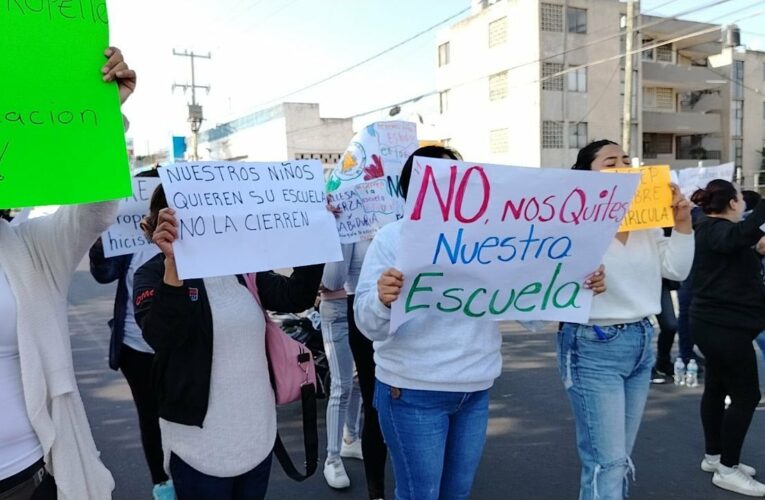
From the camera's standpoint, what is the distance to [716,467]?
369 centimetres

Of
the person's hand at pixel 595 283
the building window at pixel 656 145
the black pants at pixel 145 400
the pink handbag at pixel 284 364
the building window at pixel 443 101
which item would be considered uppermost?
the building window at pixel 443 101

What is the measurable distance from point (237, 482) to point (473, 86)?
3337cm

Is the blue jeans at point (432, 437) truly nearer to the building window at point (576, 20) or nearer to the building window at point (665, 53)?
the building window at point (576, 20)

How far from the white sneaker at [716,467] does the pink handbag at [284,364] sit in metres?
2.75

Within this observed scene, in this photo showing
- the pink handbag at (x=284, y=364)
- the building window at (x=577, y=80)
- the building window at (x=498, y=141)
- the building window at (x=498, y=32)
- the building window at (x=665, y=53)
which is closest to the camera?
the pink handbag at (x=284, y=364)

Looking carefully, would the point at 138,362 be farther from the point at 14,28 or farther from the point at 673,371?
the point at 673,371

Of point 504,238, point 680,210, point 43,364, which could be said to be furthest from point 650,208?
point 43,364

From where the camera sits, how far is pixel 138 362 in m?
3.25

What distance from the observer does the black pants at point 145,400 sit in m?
3.24

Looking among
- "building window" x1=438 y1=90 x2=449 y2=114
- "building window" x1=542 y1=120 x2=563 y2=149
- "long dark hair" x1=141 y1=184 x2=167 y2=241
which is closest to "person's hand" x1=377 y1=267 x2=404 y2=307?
"long dark hair" x1=141 y1=184 x2=167 y2=241

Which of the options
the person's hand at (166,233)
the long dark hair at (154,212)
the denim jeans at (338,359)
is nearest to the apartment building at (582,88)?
the denim jeans at (338,359)

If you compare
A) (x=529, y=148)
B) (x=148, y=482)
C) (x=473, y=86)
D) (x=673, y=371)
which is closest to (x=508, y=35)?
(x=473, y=86)

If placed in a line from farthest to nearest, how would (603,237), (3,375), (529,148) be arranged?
(529,148), (603,237), (3,375)

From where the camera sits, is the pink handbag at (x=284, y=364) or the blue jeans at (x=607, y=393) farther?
the blue jeans at (x=607, y=393)
